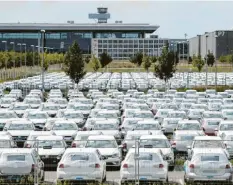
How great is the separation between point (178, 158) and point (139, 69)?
141510 millimetres

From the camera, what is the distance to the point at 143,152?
2205 centimetres

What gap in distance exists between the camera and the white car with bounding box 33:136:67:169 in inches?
1046

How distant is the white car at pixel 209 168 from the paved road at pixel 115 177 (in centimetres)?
154

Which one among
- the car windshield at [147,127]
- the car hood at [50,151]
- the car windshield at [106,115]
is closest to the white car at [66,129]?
the car windshield at [147,127]

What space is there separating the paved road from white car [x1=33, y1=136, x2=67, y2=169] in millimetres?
397

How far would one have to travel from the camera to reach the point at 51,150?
88.0 feet

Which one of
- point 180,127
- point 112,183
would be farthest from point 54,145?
point 180,127

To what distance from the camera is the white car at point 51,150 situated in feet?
87.1

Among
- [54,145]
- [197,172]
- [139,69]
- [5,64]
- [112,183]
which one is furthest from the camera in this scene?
[139,69]

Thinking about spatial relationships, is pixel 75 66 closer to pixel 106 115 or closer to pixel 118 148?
pixel 106 115

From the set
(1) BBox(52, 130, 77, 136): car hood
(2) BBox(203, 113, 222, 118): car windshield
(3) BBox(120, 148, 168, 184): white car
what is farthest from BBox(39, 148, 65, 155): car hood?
(2) BBox(203, 113, 222, 118): car windshield

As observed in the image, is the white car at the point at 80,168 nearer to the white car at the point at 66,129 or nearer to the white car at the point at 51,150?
the white car at the point at 51,150

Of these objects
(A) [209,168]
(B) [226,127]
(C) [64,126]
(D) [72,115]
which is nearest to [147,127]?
(B) [226,127]

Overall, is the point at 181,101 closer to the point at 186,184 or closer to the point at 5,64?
the point at 186,184
